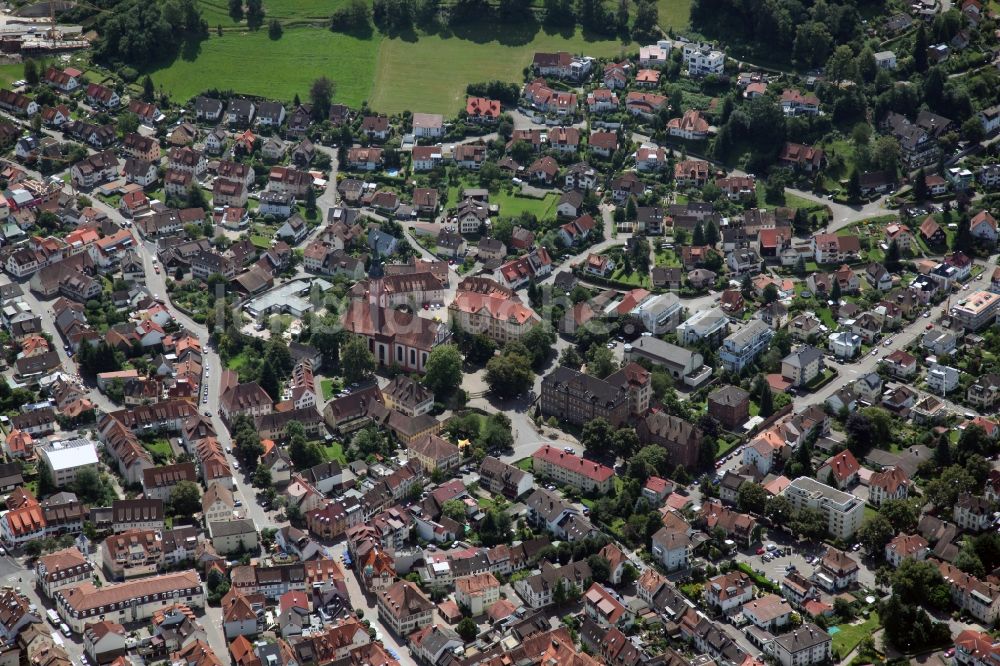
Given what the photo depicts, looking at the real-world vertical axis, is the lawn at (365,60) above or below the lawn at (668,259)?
above

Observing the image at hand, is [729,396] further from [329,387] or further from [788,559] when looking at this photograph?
[329,387]

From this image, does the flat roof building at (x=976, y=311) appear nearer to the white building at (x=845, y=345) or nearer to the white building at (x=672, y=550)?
the white building at (x=845, y=345)

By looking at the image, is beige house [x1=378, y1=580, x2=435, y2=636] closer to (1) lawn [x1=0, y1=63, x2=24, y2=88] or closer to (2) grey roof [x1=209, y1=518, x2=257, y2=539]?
(2) grey roof [x1=209, y1=518, x2=257, y2=539]

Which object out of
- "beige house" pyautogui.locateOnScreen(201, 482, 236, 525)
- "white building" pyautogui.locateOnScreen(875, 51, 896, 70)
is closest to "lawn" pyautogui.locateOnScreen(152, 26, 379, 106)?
"white building" pyautogui.locateOnScreen(875, 51, 896, 70)

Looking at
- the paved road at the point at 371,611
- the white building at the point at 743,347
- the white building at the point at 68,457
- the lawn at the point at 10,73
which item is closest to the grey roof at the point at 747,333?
the white building at the point at 743,347

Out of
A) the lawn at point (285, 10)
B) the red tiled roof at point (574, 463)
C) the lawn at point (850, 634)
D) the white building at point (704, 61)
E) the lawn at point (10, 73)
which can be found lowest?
the lawn at point (850, 634)

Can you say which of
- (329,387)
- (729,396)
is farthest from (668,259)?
(329,387)

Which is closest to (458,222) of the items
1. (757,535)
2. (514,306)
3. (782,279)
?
(514,306)
